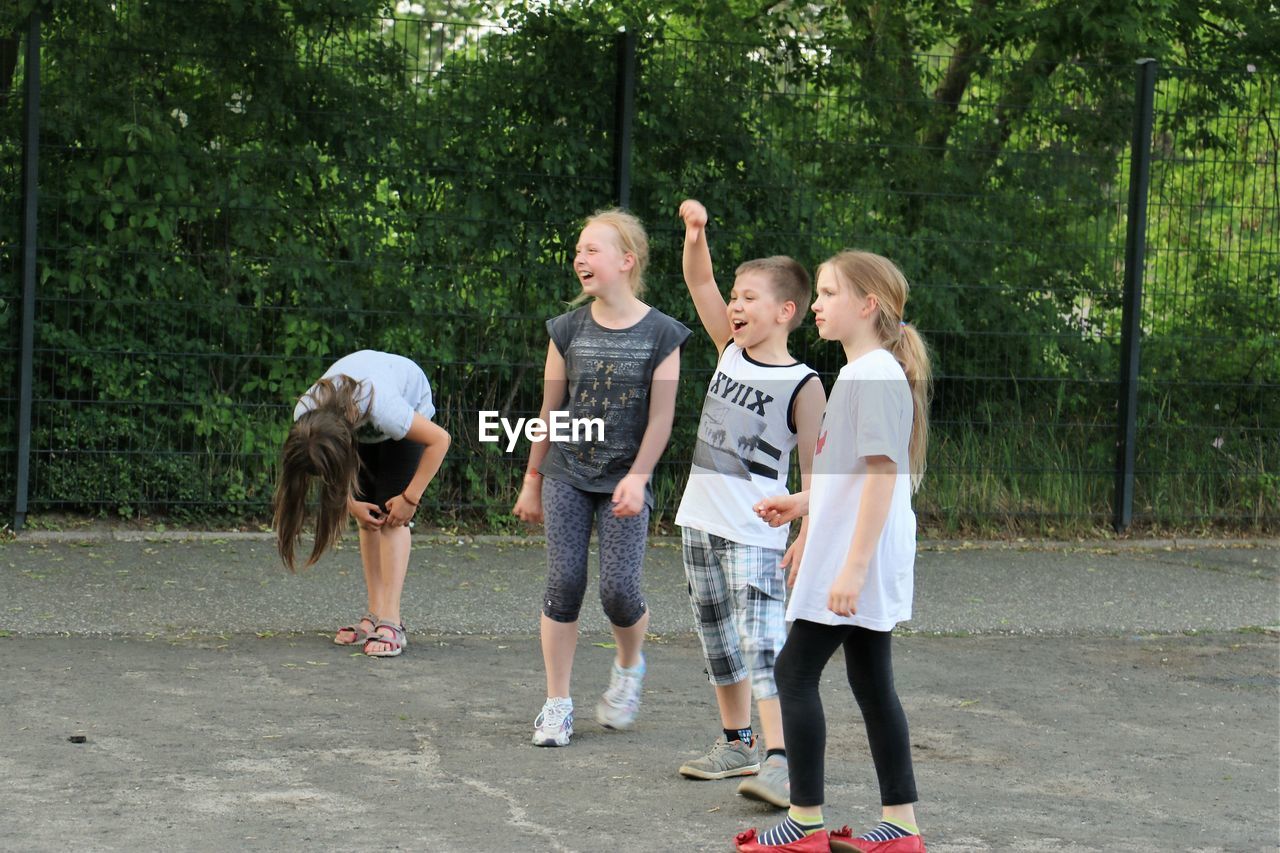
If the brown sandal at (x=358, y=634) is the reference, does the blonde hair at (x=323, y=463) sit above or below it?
above

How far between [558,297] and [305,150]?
5.21 ft

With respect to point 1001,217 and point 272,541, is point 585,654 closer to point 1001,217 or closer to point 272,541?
point 272,541

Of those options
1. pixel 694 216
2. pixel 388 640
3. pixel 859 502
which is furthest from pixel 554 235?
pixel 859 502

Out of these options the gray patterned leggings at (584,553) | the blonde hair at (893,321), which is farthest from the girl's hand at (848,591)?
the gray patterned leggings at (584,553)

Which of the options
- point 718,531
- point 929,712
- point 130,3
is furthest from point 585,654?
point 130,3

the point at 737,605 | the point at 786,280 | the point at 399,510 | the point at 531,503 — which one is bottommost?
the point at 737,605

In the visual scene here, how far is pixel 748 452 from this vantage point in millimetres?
4496

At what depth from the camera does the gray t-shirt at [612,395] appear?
483cm

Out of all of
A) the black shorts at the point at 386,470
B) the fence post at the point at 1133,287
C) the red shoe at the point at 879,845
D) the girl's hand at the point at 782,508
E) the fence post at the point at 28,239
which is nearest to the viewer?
the red shoe at the point at 879,845

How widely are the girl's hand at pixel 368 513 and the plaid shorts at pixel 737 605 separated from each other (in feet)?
5.72

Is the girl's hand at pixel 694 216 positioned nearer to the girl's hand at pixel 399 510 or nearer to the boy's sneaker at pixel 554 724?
the boy's sneaker at pixel 554 724

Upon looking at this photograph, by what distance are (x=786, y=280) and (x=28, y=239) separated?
496cm

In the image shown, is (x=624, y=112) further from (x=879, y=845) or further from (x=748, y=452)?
(x=879, y=845)

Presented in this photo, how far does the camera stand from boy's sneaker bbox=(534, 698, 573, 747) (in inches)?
189
